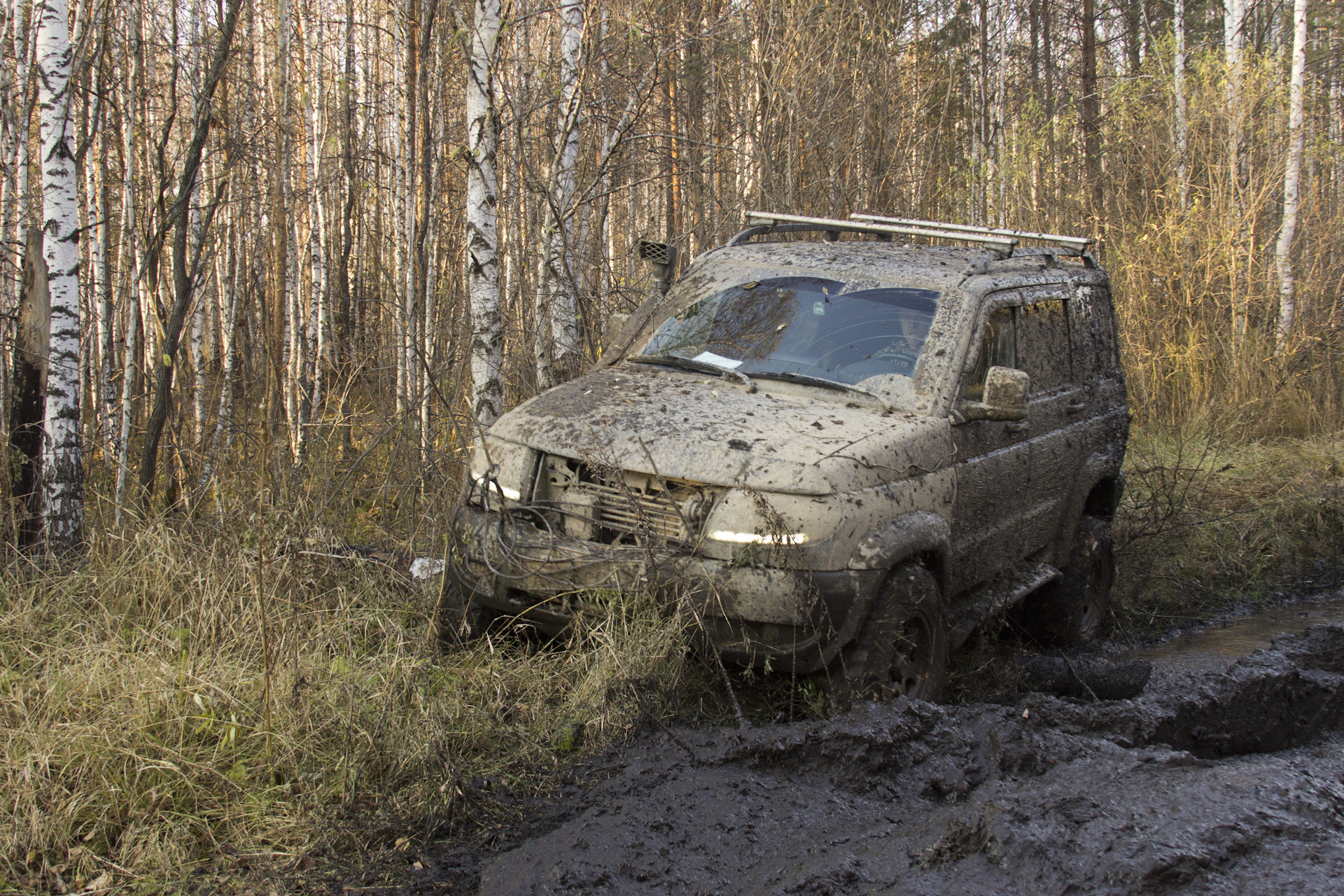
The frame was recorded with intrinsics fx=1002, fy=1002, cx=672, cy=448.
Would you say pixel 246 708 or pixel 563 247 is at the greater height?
pixel 563 247

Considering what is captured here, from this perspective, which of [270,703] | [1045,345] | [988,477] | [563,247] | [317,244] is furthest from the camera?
[317,244]

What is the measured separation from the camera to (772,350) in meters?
4.80

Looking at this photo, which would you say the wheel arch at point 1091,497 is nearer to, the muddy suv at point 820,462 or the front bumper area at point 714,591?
the muddy suv at point 820,462

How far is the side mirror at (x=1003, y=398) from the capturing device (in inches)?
173

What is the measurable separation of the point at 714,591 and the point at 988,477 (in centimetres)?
173

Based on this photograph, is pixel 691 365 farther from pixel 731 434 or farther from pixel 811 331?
pixel 731 434

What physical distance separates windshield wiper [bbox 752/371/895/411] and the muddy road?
1.37 m

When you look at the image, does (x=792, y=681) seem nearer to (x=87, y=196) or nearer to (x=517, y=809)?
(x=517, y=809)

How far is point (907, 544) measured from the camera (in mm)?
4012

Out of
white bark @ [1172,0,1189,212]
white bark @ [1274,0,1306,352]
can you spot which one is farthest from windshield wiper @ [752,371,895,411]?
white bark @ [1274,0,1306,352]

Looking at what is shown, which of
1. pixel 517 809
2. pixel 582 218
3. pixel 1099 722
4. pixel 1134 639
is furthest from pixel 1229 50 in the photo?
pixel 517 809

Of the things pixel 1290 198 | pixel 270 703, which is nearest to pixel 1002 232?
pixel 270 703

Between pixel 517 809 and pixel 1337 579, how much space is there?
6.76 m

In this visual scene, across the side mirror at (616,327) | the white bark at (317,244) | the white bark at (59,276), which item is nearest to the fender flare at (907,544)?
the side mirror at (616,327)
